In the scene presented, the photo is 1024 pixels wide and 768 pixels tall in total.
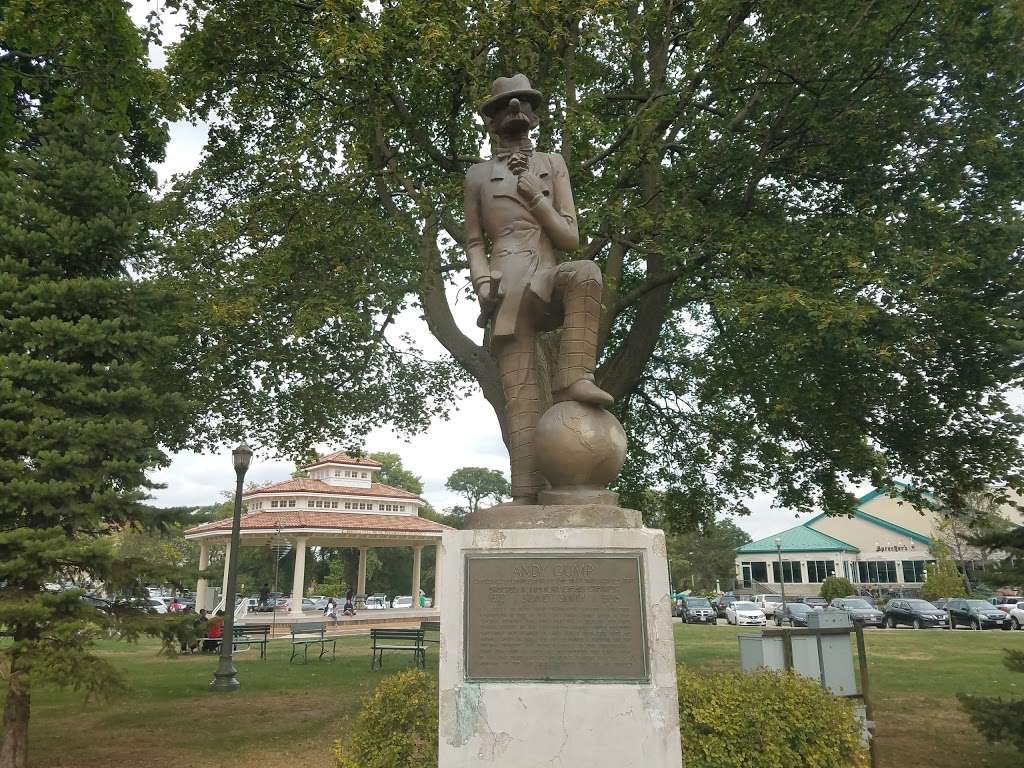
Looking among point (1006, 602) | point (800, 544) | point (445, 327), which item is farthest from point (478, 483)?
point (445, 327)

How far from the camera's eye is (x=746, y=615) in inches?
1288

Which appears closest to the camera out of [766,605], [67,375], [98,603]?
[67,375]

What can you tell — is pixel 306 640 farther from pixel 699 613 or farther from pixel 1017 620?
pixel 1017 620

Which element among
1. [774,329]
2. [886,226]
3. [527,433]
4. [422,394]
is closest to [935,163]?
[886,226]

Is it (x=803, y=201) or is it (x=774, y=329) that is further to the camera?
(x=803, y=201)

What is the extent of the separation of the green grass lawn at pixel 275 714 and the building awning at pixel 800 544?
40343 mm

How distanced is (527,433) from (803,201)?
30.1ft

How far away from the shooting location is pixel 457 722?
12.4 ft

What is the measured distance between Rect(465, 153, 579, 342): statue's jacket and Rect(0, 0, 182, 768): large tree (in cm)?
473

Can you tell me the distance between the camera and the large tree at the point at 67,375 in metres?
6.62

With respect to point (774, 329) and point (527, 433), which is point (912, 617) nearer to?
point (774, 329)

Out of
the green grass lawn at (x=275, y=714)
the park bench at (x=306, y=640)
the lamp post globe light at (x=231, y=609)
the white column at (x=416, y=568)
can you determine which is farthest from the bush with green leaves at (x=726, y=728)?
the white column at (x=416, y=568)

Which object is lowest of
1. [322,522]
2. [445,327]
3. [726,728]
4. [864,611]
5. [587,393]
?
[864,611]

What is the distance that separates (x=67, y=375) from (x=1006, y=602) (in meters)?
43.8
